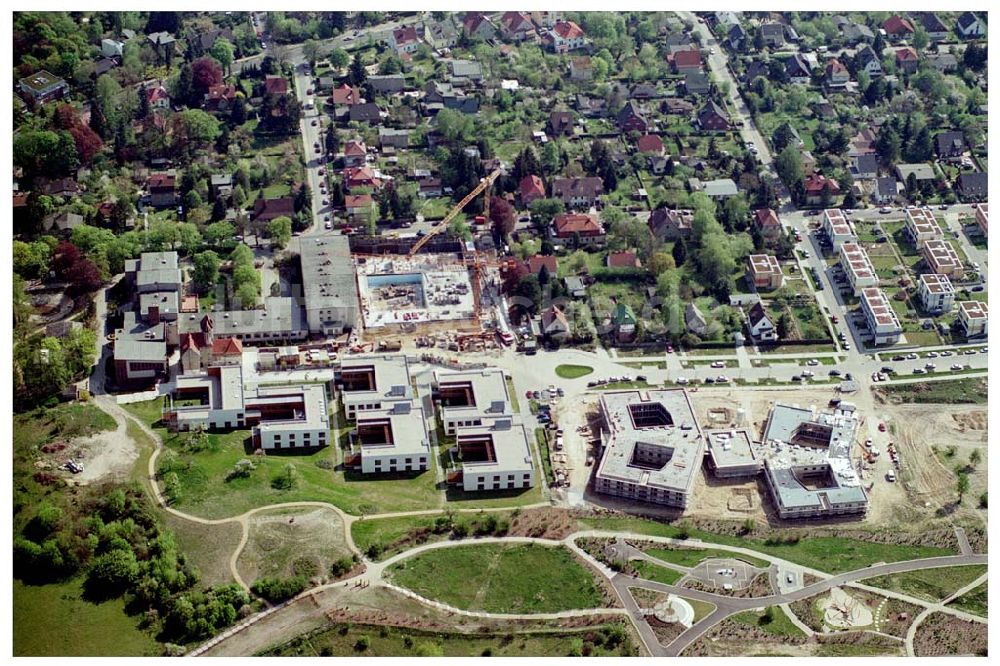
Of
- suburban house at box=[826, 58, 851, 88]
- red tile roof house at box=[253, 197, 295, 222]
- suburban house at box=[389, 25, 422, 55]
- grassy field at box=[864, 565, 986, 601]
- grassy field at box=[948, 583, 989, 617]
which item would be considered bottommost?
grassy field at box=[948, 583, 989, 617]

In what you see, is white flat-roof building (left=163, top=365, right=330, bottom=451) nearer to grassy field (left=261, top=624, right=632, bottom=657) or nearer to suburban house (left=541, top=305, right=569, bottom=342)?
suburban house (left=541, top=305, right=569, bottom=342)

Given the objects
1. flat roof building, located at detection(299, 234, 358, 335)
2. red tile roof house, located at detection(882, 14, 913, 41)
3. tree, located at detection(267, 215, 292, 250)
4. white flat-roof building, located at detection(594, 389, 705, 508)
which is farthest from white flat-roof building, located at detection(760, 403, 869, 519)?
red tile roof house, located at detection(882, 14, 913, 41)

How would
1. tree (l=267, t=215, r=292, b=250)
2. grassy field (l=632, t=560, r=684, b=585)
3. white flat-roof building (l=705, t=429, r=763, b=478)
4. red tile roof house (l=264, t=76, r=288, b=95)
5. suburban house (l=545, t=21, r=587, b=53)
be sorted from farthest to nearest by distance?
suburban house (l=545, t=21, r=587, b=53), red tile roof house (l=264, t=76, r=288, b=95), tree (l=267, t=215, r=292, b=250), white flat-roof building (l=705, t=429, r=763, b=478), grassy field (l=632, t=560, r=684, b=585)

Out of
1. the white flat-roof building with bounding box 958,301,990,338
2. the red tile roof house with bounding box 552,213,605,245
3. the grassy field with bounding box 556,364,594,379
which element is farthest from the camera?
the red tile roof house with bounding box 552,213,605,245

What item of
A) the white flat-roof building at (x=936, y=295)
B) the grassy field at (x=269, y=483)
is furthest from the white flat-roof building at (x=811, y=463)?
the grassy field at (x=269, y=483)

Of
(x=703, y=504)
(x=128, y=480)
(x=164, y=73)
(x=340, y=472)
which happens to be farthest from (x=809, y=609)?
(x=164, y=73)

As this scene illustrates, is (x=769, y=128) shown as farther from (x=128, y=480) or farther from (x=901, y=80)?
(x=128, y=480)

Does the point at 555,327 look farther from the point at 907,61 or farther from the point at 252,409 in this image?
the point at 907,61
